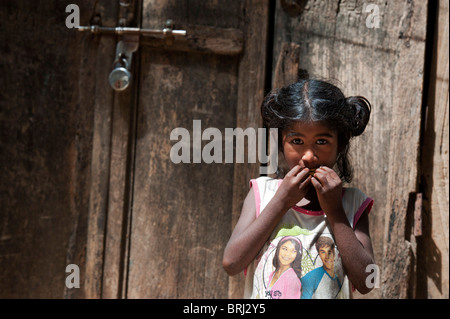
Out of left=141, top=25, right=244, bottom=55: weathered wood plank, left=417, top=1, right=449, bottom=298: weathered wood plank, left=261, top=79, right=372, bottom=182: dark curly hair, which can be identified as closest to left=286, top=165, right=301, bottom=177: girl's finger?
left=261, top=79, right=372, bottom=182: dark curly hair

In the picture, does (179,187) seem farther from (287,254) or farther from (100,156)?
(287,254)

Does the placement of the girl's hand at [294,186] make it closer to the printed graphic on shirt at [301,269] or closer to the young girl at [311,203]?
the young girl at [311,203]

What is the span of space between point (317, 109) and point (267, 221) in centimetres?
31

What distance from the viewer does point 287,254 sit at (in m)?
1.20

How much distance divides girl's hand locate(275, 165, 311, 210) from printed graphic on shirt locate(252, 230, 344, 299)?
0.11 meters

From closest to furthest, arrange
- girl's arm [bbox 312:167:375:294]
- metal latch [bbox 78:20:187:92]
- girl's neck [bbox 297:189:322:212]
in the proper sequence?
girl's arm [bbox 312:167:375:294] < girl's neck [bbox 297:189:322:212] < metal latch [bbox 78:20:187:92]

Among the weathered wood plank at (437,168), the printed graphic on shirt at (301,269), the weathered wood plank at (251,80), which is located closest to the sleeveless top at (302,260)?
the printed graphic on shirt at (301,269)

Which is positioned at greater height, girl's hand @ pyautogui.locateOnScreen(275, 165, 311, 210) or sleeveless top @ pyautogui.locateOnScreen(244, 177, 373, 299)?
girl's hand @ pyautogui.locateOnScreen(275, 165, 311, 210)

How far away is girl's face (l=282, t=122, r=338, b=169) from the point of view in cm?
118

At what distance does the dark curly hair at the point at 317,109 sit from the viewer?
1.20 m

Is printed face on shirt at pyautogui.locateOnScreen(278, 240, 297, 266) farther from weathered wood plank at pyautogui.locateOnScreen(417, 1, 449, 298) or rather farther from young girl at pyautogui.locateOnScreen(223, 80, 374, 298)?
weathered wood plank at pyautogui.locateOnScreen(417, 1, 449, 298)

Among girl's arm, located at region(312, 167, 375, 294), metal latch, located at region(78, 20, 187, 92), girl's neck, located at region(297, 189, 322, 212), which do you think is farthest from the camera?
metal latch, located at region(78, 20, 187, 92)

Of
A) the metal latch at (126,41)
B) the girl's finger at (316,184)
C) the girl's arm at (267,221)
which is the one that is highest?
the metal latch at (126,41)

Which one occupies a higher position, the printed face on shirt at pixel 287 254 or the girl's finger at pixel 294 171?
the girl's finger at pixel 294 171
